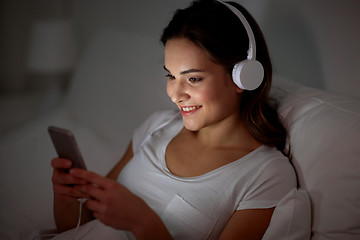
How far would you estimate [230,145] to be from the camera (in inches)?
39.9

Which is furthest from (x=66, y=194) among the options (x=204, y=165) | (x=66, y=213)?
(x=204, y=165)

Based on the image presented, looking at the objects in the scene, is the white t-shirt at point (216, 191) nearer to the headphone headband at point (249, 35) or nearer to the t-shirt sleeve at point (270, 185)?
the t-shirt sleeve at point (270, 185)

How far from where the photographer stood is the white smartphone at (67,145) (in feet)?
2.40

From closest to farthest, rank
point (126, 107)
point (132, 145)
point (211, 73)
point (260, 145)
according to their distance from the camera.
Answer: point (211, 73), point (260, 145), point (132, 145), point (126, 107)

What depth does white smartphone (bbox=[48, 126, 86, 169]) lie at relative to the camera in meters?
0.73

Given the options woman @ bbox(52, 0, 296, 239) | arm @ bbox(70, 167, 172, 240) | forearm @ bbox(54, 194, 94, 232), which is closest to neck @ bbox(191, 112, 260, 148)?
woman @ bbox(52, 0, 296, 239)

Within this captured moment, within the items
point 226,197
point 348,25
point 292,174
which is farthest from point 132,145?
point 348,25

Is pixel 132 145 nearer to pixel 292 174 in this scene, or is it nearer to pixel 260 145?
pixel 260 145

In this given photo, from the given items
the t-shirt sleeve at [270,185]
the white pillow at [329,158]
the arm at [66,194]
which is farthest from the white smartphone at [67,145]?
the white pillow at [329,158]

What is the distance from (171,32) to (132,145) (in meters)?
0.49

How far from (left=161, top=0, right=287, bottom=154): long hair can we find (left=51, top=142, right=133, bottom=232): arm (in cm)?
48

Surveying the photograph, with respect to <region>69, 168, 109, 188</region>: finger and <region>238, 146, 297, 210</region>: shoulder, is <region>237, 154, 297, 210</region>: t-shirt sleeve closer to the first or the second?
<region>238, 146, 297, 210</region>: shoulder

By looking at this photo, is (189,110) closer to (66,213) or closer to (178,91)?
(178,91)

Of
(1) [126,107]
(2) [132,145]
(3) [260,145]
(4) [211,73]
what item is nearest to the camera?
(4) [211,73]
